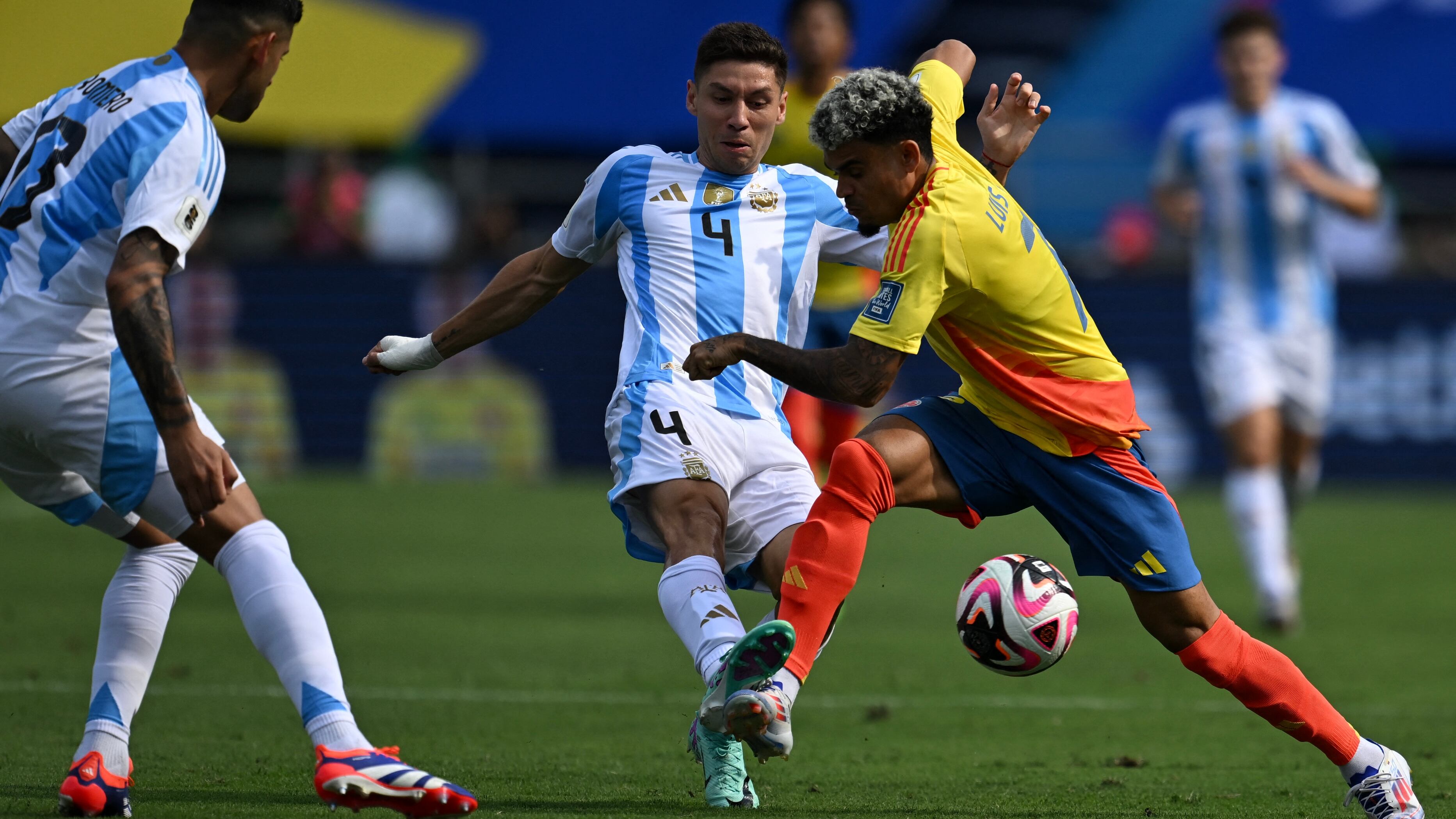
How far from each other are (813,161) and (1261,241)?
3276mm

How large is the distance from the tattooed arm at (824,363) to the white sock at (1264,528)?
5.19m

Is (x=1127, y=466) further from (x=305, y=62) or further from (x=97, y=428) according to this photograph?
(x=305, y=62)

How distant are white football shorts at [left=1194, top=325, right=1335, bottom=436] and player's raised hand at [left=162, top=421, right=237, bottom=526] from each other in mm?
6974

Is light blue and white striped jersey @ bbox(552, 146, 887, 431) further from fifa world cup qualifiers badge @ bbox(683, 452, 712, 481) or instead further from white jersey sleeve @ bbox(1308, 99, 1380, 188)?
white jersey sleeve @ bbox(1308, 99, 1380, 188)

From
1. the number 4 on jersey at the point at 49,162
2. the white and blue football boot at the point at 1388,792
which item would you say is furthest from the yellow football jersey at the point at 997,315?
the number 4 on jersey at the point at 49,162

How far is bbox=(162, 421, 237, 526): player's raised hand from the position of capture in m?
4.20

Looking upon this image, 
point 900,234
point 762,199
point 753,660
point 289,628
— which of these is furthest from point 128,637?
point 900,234

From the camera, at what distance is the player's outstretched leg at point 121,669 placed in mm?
4594

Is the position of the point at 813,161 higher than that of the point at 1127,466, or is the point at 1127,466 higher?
the point at 813,161

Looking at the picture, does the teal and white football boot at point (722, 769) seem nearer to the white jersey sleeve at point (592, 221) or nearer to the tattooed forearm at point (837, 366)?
the tattooed forearm at point (837, 366)

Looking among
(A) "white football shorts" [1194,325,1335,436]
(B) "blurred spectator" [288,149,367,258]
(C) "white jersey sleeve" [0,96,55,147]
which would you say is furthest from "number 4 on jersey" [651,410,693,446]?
(B) "blurred spectator" [288,149,367,258]

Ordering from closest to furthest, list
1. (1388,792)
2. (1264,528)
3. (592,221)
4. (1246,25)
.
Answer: (1388,792), (592,221), (1264,528), (1246,25)

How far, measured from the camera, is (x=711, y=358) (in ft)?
14.9

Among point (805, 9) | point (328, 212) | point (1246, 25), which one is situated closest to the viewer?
point (805, 9)
